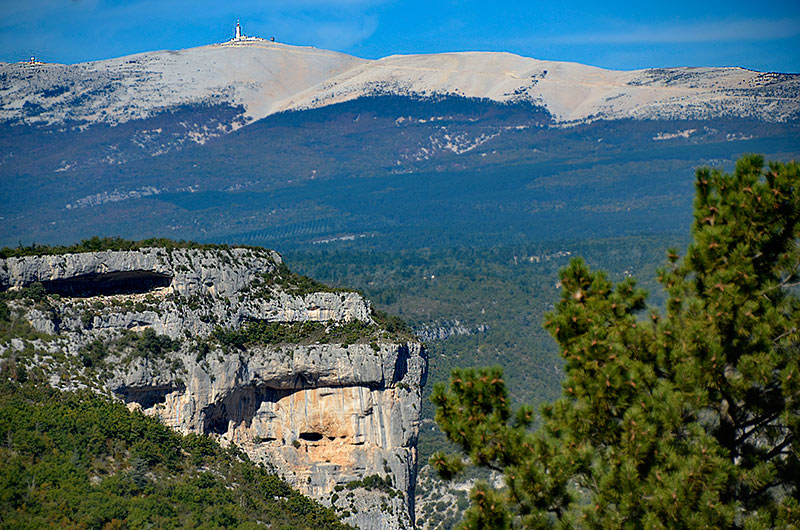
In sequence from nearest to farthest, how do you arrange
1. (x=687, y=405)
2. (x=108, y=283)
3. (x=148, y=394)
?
(x=687, y=405), (x=148, y=394), (x=108, y=283)

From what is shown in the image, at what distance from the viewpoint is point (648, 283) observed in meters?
116

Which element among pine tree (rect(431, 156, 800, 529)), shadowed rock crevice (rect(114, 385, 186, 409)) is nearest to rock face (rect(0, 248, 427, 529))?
shadowed rock crevice (rect(114, 385, 186, 409))

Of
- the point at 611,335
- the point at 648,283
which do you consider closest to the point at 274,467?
the point at 611,335

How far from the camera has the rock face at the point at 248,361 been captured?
133 ft

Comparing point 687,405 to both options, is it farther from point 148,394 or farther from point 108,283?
point 108,283

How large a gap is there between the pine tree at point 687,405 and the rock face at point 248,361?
23.9 m

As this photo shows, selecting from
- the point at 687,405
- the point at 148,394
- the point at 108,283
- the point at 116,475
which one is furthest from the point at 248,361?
the point at 687,405

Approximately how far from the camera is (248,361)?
43062 mm

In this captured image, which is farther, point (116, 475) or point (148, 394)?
point (148, 394)

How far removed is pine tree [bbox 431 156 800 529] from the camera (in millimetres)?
16656

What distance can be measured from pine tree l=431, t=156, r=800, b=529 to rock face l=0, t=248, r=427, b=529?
23931 millimetres

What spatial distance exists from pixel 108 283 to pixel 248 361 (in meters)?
5.63

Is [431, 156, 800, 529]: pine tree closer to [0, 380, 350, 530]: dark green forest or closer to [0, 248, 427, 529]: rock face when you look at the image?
[0, 380, 350, 530]: dark green forest

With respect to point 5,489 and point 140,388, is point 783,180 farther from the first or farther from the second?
point 140,388
